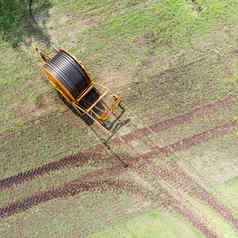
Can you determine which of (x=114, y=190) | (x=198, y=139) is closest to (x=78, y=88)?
(x=114, y=190)

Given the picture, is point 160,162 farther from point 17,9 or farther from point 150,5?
point 17,9

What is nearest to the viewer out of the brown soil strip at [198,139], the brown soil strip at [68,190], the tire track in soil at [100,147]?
Result: the brown soil strip at [68,190]

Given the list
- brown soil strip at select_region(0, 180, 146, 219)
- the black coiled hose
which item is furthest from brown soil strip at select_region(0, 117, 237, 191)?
the black coiled hose

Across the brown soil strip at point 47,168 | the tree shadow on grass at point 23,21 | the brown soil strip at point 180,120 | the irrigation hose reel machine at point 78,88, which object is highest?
the tree shadow on grass at point 23,21

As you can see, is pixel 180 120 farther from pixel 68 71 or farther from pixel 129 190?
pixel 68 71

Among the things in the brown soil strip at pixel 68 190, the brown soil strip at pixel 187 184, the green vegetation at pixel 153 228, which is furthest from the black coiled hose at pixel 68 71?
the green vegetation at pixel 153 228

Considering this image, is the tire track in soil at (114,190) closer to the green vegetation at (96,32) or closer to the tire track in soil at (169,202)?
the tire track in soil at (169,202)
